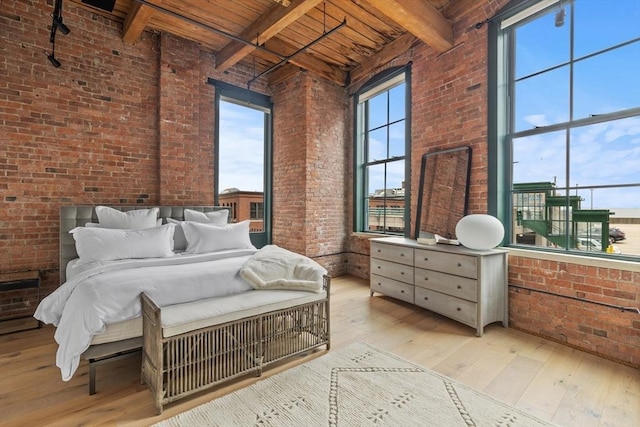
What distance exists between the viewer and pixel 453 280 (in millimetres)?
3213

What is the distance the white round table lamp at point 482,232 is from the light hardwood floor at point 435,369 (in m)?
0.90

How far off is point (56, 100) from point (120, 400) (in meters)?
3.50

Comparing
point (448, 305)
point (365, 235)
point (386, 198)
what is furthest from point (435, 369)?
point (386, 198)

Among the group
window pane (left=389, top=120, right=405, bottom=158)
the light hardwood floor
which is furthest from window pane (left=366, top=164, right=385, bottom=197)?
the light hardwood floor

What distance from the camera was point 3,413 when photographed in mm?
1878

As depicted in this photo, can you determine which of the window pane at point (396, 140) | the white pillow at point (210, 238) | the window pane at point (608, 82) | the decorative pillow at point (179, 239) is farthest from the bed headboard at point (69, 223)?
the window pane at point (608, 82)

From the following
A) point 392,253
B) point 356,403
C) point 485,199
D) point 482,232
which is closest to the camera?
point 356,403

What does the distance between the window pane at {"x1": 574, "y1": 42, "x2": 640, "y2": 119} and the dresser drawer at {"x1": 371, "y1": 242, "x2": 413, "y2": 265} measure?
2.17 metres

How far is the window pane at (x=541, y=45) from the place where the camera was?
303 centimetres

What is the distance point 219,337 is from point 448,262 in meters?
2.41

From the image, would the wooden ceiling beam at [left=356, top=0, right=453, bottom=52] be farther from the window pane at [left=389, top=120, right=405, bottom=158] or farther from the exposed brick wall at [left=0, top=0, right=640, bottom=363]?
the window pane at [left=389, top=120, right=405, bottom=158]

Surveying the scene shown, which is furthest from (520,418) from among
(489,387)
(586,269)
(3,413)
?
(3,413)

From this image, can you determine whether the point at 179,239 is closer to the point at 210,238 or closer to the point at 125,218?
the point at 210,238

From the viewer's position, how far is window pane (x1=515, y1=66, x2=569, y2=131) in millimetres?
3020
